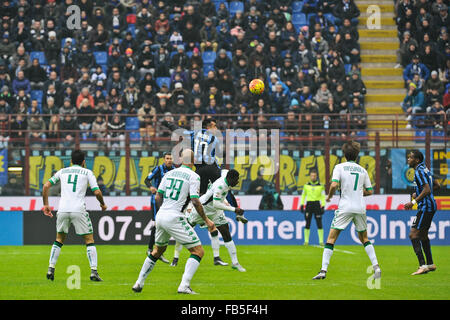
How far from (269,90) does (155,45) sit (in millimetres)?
4557

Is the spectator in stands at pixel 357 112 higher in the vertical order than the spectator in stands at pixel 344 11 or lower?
lower

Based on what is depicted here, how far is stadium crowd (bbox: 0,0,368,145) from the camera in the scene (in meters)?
26.2

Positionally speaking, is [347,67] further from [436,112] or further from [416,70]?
[436,112]

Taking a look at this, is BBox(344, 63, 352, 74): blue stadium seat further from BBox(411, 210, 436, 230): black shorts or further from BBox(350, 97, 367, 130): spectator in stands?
BBox(411, 210, 436, 230): black shorts

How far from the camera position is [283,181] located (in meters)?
24.0

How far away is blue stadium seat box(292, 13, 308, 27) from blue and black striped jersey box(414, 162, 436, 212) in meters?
16.8

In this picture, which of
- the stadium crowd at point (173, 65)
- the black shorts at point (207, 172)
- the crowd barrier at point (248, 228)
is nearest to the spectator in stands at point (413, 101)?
the stadium crowd at point (173, 65)

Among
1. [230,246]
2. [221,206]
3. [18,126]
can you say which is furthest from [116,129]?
[230,246]

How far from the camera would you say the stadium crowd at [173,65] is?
2623 cm

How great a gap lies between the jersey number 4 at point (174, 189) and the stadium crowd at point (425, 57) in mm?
16076

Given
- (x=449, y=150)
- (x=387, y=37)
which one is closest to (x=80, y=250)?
(x=449, y=150)

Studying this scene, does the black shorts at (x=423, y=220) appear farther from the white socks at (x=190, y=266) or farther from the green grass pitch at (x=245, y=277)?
the white socks at (x=190, y=266)

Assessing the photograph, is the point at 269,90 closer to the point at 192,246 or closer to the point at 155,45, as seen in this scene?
the point at 155,45

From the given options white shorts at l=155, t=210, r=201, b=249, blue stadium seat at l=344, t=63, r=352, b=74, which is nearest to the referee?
blue stadium seat at l=344, t=63, r=352, b=74
